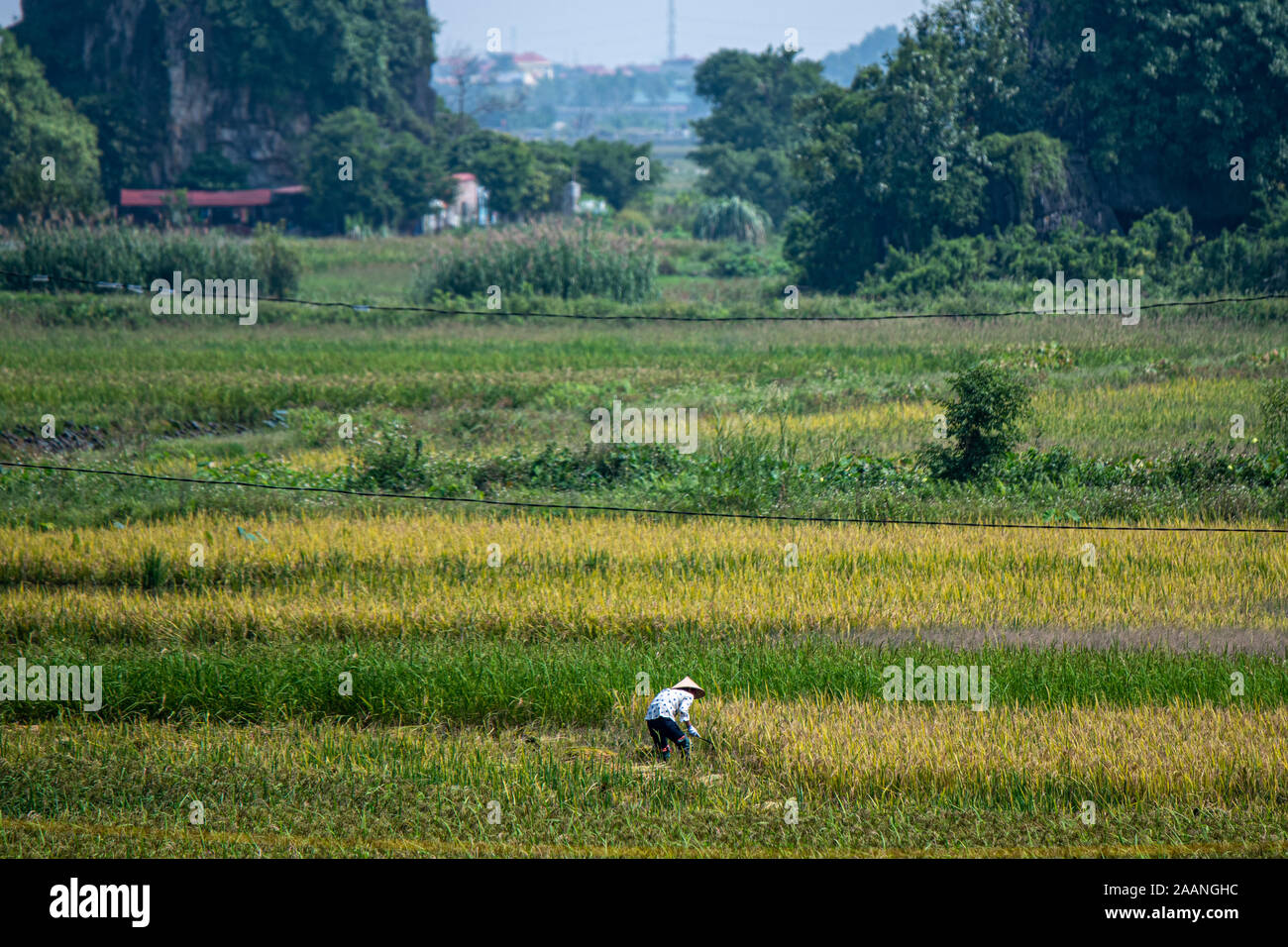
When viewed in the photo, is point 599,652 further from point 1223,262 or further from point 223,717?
point 1223,262

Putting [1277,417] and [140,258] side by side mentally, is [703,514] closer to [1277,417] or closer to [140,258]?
[1277,417]

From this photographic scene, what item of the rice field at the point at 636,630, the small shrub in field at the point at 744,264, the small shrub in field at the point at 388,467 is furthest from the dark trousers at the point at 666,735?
the small shrub in field at the point at 744,264

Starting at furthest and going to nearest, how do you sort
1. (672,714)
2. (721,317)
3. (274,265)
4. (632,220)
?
(632,220) → (274,265) → (721,317) → (672,714)

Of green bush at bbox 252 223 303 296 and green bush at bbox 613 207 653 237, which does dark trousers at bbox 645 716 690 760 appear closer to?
green bush at bbox 252 223 303 296

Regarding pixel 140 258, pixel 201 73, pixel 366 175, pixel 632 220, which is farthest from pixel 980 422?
pixel 201 73

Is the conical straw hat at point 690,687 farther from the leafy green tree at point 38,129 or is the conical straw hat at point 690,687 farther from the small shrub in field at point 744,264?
the leafy green tree at point 38,129

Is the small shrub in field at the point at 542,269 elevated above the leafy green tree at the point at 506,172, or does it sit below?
below

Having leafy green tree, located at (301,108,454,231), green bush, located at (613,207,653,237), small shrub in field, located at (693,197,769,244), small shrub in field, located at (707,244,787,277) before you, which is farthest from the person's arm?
leafy green tree, located at (301,108,454,231)
